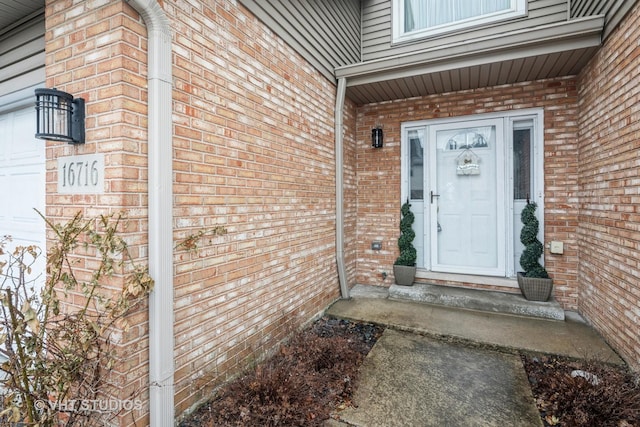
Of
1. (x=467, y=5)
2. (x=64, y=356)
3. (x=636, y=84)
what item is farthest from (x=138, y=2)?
(x=467, y=5)

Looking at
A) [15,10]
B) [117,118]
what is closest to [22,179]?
[15,10]

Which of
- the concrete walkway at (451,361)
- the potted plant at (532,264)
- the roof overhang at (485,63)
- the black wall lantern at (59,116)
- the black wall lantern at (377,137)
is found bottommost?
the concrete walkway at (451,361)

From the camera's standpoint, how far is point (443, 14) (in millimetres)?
4191

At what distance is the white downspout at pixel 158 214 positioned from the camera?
1741 millimetres

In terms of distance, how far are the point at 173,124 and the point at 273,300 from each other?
5.61 feet

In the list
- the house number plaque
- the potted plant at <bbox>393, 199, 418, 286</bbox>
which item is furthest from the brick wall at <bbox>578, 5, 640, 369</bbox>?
the house number plaque

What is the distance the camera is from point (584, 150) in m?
3.52

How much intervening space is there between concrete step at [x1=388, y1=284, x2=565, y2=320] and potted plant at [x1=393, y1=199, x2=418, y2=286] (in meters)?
0.14

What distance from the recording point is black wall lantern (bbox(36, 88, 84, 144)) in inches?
64.7

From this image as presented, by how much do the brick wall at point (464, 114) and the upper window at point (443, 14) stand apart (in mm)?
840

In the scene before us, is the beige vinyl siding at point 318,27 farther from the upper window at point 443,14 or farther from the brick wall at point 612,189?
the brick wall at point 612,189

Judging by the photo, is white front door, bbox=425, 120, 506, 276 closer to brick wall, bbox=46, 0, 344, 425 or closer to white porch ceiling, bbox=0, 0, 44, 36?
brick wall, bbox=46, 0, 344, 425

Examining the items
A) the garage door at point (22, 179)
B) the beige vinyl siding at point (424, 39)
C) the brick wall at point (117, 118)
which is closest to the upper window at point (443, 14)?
the beige vinyl siding at point (424, 39)

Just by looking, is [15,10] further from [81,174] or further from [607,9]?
[607,9]
